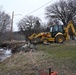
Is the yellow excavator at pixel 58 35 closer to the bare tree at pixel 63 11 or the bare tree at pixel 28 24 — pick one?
the bare tree at pixel 63 11

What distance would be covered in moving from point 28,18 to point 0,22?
1077 inches

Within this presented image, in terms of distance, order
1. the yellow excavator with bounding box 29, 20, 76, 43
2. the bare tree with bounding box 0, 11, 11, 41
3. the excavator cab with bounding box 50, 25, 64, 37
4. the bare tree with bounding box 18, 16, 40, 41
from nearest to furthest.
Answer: the yellow excavator with bounding box 29, 20, 76, 43 → the excavator cab with bounding box 50, 25, 64, 37 → the bare tree with bounding box 0, 11, 11, 41 → the bare tree with bounding box 18, 16, 40, 41

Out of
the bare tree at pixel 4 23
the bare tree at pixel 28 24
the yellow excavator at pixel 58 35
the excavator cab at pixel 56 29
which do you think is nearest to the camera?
the yellow excavator at pixel 58 35

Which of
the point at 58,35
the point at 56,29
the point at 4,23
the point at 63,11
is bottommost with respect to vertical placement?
the point at 58,35

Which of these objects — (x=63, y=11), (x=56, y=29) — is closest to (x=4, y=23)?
(x=63, y=11)

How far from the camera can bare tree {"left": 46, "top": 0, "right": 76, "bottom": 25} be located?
8356 centimetres

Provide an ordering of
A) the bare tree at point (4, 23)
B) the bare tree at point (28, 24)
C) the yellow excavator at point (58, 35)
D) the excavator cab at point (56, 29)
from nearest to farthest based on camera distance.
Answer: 1. the yellow excavator at point (58, 35)
2. the excavator cab at point (56, 29)
3. the bare tree at point (4, 23)
4. the bare tree at point (28, 24)

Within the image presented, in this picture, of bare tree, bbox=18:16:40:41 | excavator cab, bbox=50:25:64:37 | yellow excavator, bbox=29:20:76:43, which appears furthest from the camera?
bare tree, bbox=18:16:40:41

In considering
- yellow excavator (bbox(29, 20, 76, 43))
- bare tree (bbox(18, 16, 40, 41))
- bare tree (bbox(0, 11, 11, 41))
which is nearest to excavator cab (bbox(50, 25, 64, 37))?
yellow excavator (bbox(29, 20, 76, 43))

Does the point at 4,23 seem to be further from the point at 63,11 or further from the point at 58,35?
the point at 58,35

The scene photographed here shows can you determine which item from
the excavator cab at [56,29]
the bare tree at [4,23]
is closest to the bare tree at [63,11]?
the bare tree at [4,23]

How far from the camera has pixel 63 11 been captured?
87312 mm

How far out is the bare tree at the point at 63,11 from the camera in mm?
83562

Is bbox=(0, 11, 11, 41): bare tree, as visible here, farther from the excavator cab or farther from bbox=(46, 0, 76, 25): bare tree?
the excavator cab
